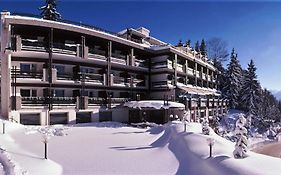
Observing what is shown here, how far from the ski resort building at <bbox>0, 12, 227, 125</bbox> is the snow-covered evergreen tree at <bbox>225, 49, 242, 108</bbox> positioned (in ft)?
93.1

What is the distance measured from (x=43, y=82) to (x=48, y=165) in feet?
54.8

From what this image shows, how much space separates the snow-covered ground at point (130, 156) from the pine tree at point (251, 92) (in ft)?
151

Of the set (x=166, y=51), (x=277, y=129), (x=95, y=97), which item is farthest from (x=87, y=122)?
(x=277, y=129)

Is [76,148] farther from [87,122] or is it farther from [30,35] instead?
[30,35]

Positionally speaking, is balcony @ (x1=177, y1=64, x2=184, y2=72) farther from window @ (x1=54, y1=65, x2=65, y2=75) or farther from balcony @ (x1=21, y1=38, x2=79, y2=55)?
window @ (x1=54, y1=65, x2=65, y2=75)

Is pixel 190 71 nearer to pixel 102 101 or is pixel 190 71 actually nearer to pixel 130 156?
pixel 102 101

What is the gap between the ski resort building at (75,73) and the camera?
2556 cm

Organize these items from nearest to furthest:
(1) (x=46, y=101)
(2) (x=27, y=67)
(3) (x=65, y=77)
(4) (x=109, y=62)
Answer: (1) (x=46, y=101), (2) (x=27, y=67), (3) (x=65, y=77), (4) (x=109, y=62)

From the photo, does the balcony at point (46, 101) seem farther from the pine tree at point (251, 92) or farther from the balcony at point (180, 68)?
the pine tree at point (251, 92)

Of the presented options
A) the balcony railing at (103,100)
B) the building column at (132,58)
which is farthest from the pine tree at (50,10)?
the balcony railing at (103,100)

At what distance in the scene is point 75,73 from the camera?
2945 centimetres

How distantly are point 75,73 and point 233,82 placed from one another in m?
47.0

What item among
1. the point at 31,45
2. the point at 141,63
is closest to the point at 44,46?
the point at 31,45

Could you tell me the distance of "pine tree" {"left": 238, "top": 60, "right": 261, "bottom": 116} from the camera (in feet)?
195
